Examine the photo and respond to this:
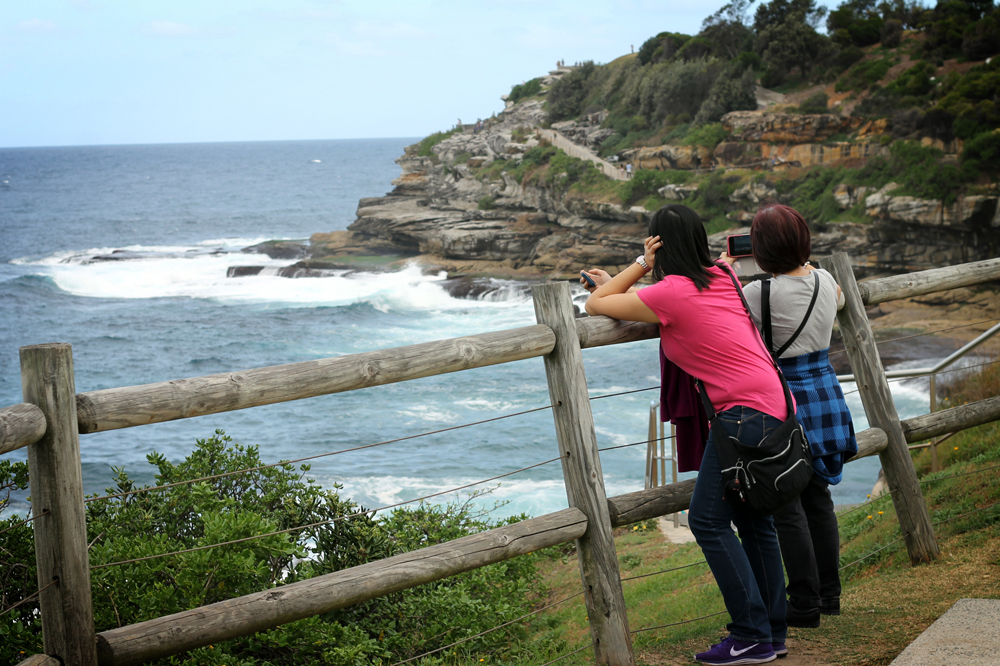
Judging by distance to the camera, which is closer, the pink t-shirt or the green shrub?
the pink t-shirt

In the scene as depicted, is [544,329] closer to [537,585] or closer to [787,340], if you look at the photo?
[787,340]

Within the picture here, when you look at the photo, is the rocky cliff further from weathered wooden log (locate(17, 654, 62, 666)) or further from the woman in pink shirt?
weathered wooden log (locate(17, 654, 62, 666))

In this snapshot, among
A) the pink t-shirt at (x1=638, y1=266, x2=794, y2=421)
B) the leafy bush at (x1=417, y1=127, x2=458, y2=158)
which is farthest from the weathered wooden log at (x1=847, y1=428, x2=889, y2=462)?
the leafy bush at (x1=417, y1=127, x2=458, y2=158)

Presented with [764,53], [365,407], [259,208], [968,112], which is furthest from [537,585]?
[259,208]

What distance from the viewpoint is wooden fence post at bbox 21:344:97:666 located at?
1.94 metres

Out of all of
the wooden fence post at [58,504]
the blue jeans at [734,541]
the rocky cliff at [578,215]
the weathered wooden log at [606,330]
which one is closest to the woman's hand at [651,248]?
A: the weathered wooden log at [606,330]

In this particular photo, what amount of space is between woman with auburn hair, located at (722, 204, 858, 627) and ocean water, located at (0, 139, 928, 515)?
132 inches

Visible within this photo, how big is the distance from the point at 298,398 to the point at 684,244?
4.57 ft

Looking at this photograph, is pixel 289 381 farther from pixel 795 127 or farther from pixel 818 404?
pixel 795 127

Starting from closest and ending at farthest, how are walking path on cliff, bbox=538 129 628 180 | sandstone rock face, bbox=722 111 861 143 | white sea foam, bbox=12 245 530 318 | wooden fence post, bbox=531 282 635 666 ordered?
wooden fence post, bbox=531 282 635 666
sandstone rock face, bbox=722 111 861 143
white sea foam, bbox=12 245 530 318
walking path on cliff, bbox=538 129 628 180

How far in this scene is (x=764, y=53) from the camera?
129ft

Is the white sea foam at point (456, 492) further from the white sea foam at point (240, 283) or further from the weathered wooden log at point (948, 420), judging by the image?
the white sea foam at point (240, 283)

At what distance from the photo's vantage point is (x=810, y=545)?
9.58ft

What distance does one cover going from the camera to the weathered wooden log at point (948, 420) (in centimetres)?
383
